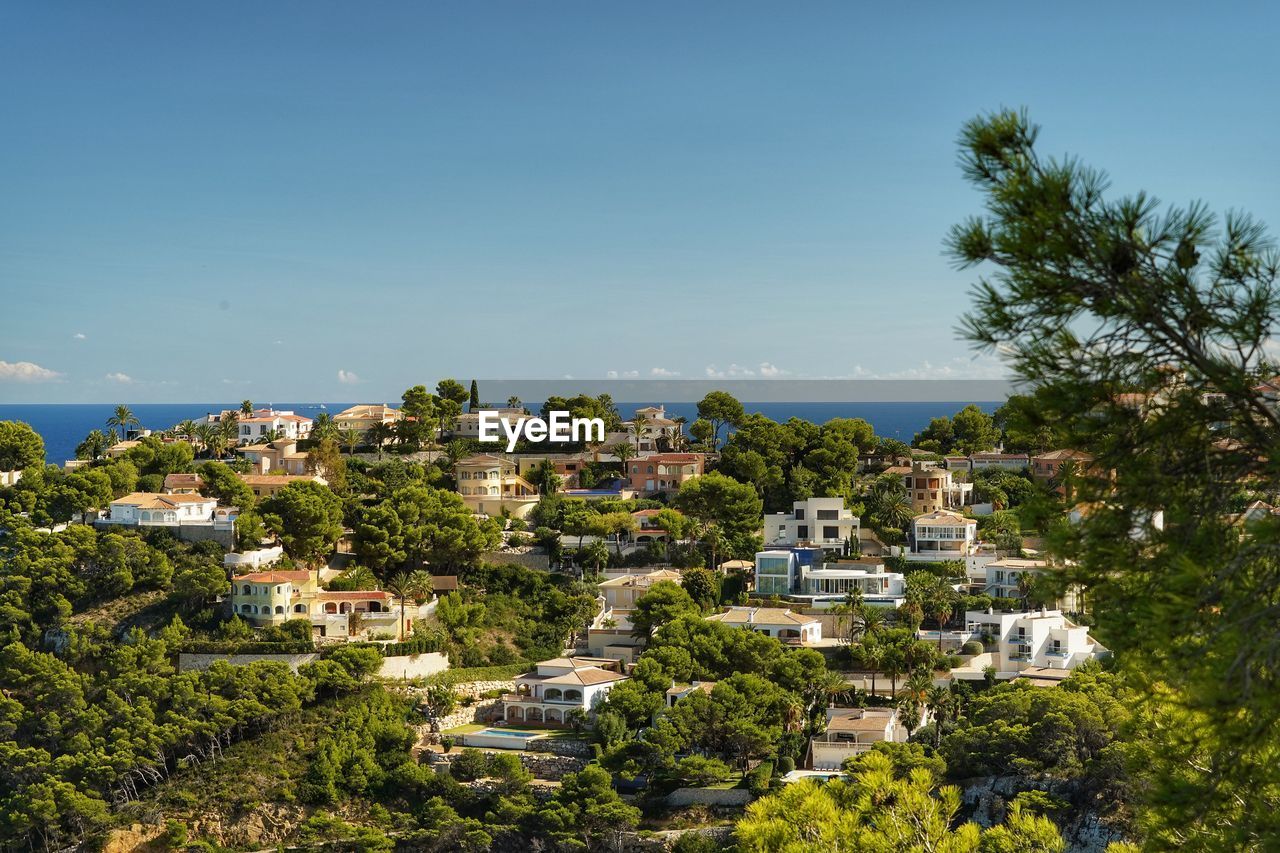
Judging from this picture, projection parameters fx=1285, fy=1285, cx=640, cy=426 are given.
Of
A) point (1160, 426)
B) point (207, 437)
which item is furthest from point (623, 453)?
point (1160, 426)

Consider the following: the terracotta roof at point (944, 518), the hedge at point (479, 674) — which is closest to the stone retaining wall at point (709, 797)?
Result: the hedge at point (479, 674)

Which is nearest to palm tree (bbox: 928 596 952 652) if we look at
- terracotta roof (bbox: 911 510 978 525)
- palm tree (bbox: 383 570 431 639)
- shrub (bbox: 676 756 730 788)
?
terracotta roof (bbox: 911 510 978 525)

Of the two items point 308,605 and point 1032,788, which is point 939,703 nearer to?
point 1032,788

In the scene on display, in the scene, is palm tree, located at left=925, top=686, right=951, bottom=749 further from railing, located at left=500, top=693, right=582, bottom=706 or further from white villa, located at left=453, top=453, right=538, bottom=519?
white villa, located at left=453, top=453, right=538, bottom=519

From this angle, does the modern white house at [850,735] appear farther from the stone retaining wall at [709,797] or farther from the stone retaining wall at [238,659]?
the stone retaining wall at [238,659]

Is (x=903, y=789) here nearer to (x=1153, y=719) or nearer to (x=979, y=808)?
(x=1153, y=719)
